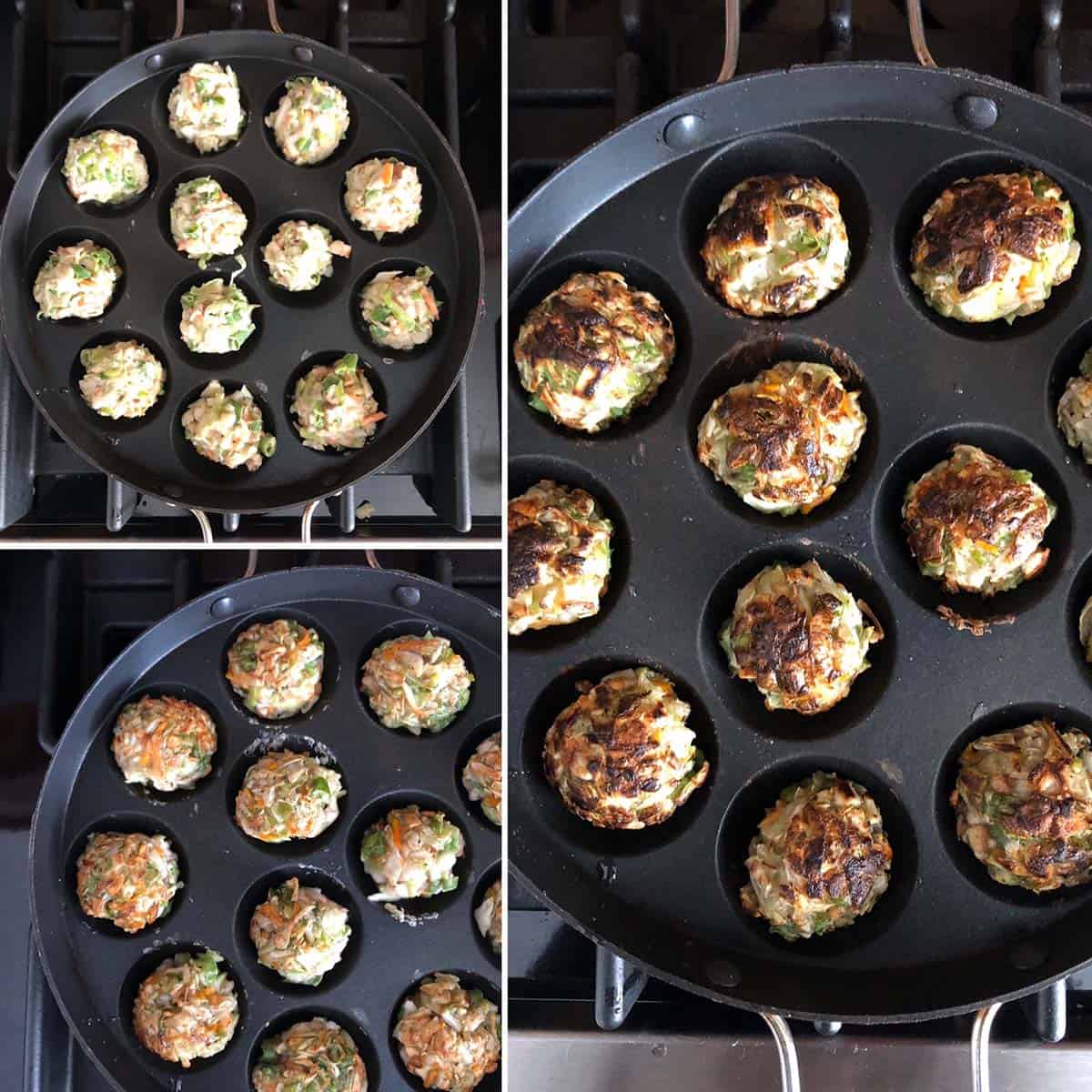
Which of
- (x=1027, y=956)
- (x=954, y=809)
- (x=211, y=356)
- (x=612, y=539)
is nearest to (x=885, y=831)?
(x=954, y=809)

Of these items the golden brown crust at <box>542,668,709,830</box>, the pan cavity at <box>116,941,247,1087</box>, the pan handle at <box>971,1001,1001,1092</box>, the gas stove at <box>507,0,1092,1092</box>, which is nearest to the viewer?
the pan handle at <box>971,1001,1001,1092</box>

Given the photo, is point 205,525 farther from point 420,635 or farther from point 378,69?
point 378,69

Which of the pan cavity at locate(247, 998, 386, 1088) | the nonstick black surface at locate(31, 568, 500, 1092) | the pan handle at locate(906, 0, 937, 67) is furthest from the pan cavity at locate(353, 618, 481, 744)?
the pan handle at locate(906, 0, 937, 67)

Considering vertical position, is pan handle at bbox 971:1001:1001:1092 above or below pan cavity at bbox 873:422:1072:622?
below

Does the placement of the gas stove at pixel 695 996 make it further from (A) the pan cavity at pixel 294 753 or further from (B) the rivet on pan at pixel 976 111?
(A) the pan cavity at pixel 294 753

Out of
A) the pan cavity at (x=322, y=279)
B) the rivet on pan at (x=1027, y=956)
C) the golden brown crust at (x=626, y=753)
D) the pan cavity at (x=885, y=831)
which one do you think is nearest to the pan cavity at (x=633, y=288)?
the pan cavity at (x=322, y=279)

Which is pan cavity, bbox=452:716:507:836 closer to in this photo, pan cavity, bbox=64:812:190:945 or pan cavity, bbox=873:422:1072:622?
pan cavity, bbox=64:812:190:945

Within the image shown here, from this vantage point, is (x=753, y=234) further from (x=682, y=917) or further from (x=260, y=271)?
(x=682, y=917)
